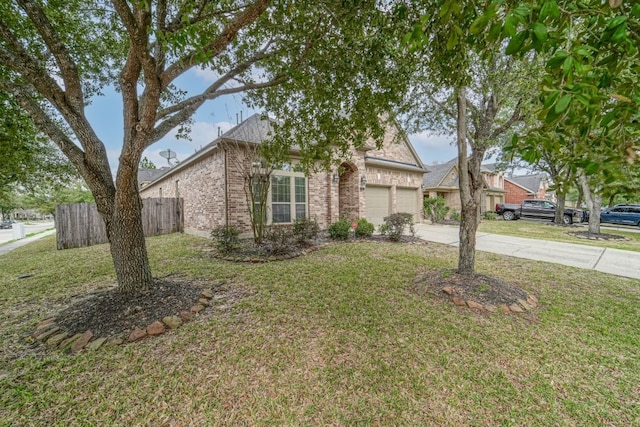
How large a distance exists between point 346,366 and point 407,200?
1369 centimetres

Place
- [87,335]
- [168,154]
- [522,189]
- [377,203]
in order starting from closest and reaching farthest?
[87,335] → [377,203] → [168,154] → [522,189]

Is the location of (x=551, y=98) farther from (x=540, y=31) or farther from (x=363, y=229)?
(x=363, y=229)

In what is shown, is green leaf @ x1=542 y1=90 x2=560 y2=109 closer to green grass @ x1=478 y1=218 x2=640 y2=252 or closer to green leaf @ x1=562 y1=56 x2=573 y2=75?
green leaf @ x1=562 y1=56 x2=573 y2=75

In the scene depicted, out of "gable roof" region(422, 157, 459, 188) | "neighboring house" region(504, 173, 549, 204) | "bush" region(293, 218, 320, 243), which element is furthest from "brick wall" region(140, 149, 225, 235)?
"neighboring house" region(504, 173, 549, 204)

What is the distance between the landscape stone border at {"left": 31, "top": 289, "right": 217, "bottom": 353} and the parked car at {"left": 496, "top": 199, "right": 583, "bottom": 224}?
24559mm

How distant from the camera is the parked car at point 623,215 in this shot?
1707 cm

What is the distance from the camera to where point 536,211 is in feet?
66.4

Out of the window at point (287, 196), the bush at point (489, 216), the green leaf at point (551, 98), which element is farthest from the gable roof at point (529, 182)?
the green leaf at point (551, 98)

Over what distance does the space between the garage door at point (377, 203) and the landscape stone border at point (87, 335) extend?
1030 cm

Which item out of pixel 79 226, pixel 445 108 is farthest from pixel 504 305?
pixel 79 226

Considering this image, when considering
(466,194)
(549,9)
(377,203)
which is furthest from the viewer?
(377,203)

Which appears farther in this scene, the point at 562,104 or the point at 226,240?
the point at 226,240

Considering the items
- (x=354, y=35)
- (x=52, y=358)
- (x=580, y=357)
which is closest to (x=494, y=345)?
(x=580, y=357)

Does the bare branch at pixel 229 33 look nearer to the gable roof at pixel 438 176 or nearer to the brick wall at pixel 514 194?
the gable roof at pixel 438 176
